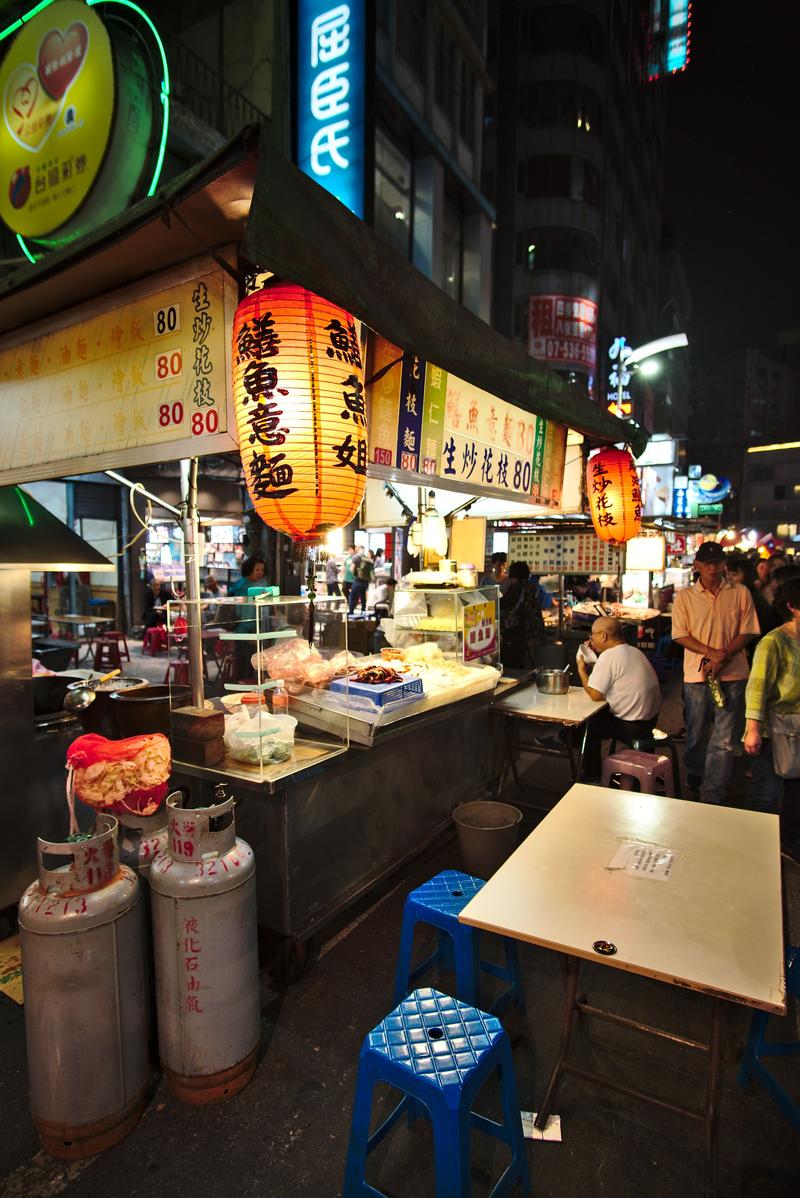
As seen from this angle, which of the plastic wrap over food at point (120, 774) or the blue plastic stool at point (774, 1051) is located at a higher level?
the plastic wrap over food at point (120, 774)

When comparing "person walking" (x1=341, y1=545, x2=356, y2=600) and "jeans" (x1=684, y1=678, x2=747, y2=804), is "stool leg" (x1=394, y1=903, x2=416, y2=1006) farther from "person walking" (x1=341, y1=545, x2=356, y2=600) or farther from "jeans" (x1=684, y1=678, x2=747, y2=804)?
"person walking" (x1=341, y1=545, x2=356, y2=600)

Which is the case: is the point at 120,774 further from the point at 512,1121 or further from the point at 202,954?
the point at 512,1121

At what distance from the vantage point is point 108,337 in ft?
12.7

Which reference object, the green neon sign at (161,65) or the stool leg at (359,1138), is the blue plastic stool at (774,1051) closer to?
the stool leg at (359,1138)

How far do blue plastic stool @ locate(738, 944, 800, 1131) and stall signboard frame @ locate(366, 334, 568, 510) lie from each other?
11.7ft

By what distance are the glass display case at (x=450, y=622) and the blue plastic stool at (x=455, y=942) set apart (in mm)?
2975

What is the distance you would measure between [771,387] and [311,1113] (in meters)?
137

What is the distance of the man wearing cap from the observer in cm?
602

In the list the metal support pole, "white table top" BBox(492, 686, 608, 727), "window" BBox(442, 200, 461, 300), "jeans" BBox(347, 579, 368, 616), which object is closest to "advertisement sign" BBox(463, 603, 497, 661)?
"white table top" BBox(492, 686, 608, 727)

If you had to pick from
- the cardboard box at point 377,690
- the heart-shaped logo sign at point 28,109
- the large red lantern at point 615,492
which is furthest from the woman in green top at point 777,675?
the heart-shaped logo sign at point 28,109

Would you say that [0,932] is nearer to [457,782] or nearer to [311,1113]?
[311,1113]

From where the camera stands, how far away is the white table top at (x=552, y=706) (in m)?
5.49

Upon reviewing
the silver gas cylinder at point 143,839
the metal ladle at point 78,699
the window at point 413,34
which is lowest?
the silver gas cylinder at point 143,839

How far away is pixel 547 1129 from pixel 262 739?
7.54 ft
